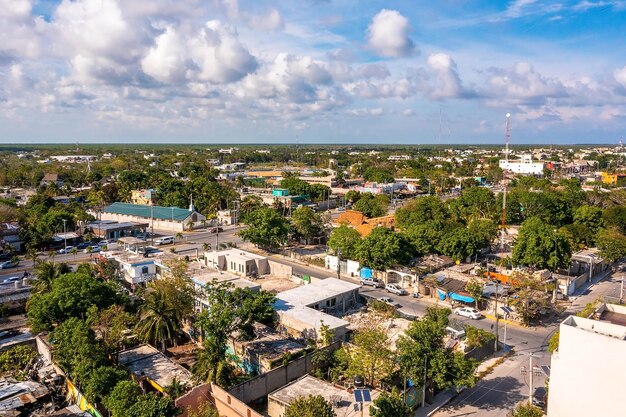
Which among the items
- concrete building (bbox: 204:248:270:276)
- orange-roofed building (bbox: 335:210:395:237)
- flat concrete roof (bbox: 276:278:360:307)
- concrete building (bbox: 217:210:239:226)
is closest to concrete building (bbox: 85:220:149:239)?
concrete building (bbox: 217:210:239:226)

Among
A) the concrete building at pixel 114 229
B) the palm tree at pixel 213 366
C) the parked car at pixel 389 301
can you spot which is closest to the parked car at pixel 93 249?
the concrete building at pixel 114 229

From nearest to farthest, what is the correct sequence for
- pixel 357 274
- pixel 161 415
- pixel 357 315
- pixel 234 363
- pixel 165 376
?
pixel 161 415 → pixel 165 376 → pixel 234 363 → pixel 357 315 → pixel 357 274

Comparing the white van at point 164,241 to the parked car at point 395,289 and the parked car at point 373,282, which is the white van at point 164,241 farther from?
the parked car at point 395,289

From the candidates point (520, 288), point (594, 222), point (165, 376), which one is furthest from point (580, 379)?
point (594, 222)

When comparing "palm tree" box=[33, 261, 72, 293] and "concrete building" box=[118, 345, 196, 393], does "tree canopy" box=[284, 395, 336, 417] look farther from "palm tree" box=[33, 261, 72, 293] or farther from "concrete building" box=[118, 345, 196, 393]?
"palm tree" box=[33, 261, 72, 293]

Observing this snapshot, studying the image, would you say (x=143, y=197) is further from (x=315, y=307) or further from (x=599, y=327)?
(x=599, y=327)

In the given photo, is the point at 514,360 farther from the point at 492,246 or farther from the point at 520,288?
the point at 492,246

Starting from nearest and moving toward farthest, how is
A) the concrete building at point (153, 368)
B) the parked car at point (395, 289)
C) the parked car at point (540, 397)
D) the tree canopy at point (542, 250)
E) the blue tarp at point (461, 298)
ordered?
the parked car at point (540, 397) → the concrete building at point (153, 368) → the blue tarp at point (461, 298) → the parked car at point (395, 289) → the tree canopy at point (542, 250)
